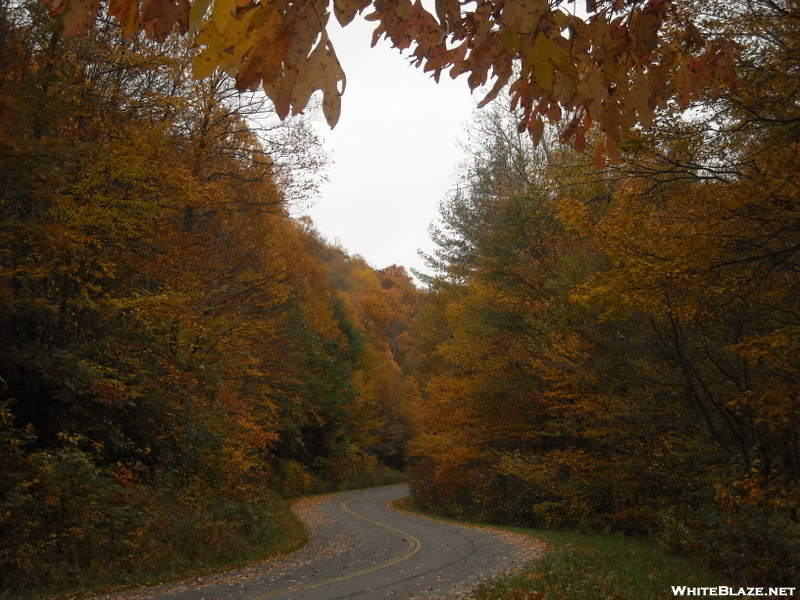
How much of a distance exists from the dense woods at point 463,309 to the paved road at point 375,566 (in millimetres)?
1616

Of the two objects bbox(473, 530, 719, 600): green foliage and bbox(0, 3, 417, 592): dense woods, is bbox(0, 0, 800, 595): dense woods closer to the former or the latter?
bbox(0, 3, 417, 592): dense woods

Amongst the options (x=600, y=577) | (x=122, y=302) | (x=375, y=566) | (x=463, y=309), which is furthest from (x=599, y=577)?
(x=463, y=309)

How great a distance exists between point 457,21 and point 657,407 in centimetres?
1216

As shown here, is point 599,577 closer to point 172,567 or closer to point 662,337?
point 662,337

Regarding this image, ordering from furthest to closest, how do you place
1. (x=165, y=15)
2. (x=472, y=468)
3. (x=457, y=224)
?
1. (x=457, y=224)
2. (x=472, y=468)
3. (x=165, y=15)

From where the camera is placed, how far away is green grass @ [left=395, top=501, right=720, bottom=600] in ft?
26.3

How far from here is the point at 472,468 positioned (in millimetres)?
24734

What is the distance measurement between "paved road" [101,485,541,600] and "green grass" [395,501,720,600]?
84 cm

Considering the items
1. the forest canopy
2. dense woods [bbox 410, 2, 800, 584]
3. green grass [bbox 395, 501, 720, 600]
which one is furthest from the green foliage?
the forest canopy

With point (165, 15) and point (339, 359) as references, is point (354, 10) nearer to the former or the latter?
point (165, 15)

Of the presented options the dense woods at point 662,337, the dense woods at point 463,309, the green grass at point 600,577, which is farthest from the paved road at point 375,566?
the dense woods at point 662,337

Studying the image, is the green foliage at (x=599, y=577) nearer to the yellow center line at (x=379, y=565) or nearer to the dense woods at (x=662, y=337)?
the dense woods at (x=662, y=337)

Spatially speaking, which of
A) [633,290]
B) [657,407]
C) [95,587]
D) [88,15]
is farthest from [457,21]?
[657,407]

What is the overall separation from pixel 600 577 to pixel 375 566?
175 inches
